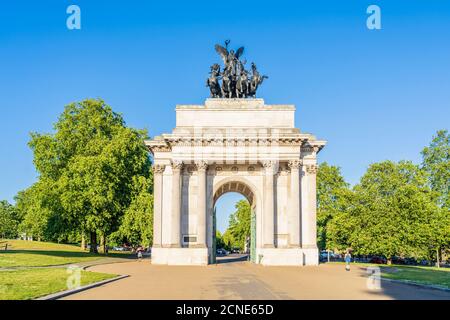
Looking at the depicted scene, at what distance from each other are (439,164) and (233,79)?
29264mm

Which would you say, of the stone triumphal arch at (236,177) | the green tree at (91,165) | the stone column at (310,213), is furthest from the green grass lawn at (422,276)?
the green tree at (91,165)

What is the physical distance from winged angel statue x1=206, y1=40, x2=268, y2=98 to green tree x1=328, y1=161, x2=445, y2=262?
59.9 ft

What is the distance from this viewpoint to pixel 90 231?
177 feet

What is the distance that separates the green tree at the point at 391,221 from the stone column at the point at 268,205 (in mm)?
13419

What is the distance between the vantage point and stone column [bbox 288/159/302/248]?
40.5m

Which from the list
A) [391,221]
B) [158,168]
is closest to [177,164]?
[158,168]

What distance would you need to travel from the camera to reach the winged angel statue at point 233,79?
44562 mm

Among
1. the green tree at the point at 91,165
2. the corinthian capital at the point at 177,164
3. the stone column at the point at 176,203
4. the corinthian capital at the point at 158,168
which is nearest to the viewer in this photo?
the stone column at the point at 176,203

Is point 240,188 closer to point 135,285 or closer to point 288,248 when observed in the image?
point 288,248

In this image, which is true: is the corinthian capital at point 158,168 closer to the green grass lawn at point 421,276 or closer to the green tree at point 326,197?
the green grass lawn at point 421,276

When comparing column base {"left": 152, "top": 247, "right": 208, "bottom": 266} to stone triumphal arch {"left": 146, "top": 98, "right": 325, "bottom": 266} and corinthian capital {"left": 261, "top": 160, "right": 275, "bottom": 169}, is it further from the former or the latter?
corinthian capital {"left": 261, "top": 160, "right": 275, "bottom": 169}

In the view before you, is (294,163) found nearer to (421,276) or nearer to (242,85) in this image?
(242,85)

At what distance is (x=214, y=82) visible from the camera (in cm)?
4459
